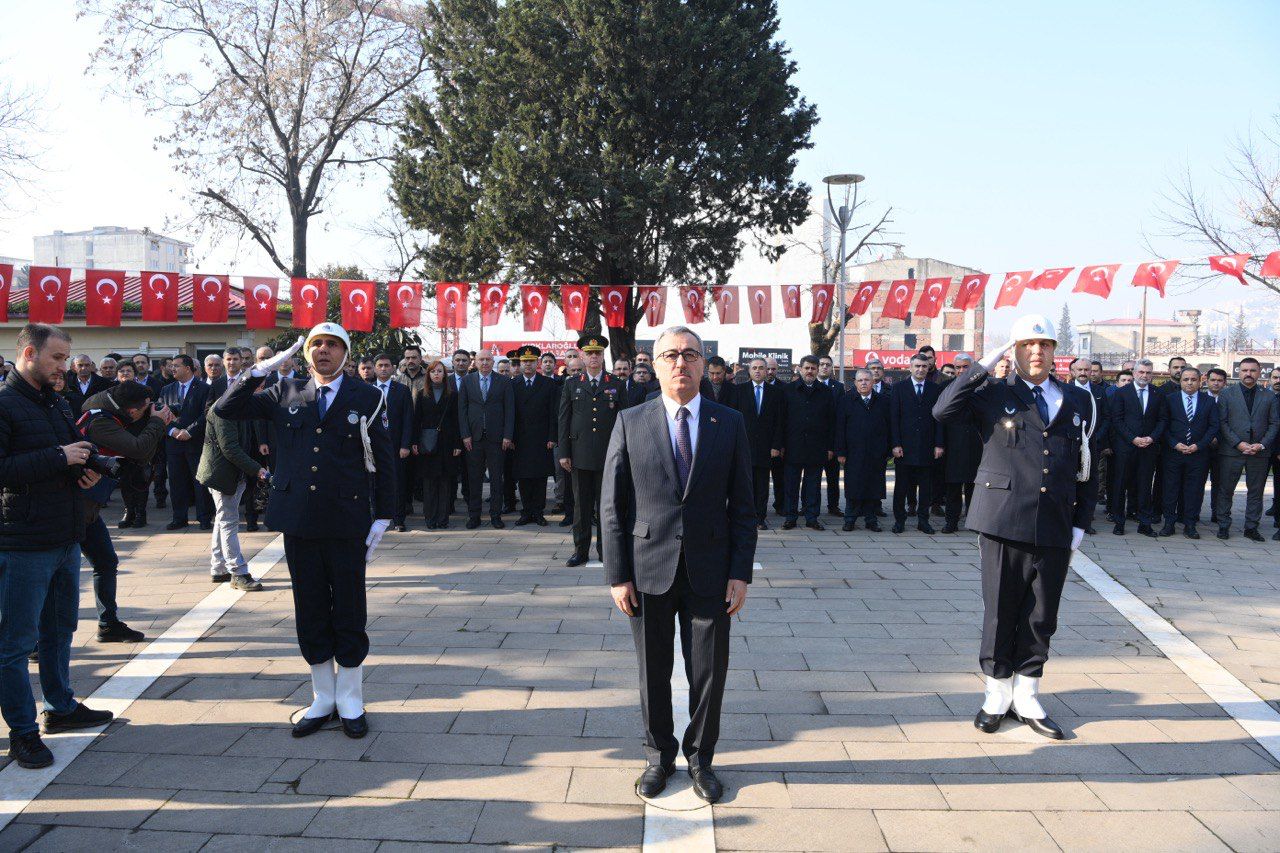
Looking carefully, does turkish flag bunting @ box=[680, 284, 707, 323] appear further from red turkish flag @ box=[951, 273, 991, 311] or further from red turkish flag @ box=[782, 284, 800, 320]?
red turkish flag @ box=[951, 273, 991, 311]

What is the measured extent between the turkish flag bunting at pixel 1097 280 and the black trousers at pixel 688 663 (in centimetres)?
1266

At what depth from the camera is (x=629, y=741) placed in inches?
166

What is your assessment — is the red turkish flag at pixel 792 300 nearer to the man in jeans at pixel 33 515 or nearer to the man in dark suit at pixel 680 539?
the man in dark suit at pixel 680 539

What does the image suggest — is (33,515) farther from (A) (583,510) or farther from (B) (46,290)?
(B) (46,290)

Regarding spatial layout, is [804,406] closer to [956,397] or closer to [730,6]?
[956,397]

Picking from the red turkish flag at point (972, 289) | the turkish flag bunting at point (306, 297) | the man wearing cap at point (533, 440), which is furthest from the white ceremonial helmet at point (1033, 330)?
the turkish flag bunting at point (306, 297)

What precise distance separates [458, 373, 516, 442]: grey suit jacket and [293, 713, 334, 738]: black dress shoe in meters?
6.13

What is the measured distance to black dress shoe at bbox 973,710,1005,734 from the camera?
4.34 m

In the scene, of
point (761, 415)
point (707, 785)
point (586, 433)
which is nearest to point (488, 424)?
point (586, 433)

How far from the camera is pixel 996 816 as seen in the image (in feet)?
11.4

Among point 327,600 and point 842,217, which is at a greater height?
point 842,217

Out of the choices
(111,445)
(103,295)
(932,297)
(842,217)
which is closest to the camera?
(111,445)

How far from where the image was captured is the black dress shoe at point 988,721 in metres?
4.34

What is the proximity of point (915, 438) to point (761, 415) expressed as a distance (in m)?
1.86
